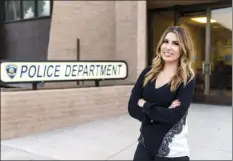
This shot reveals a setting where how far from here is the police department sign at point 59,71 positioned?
6.55 metres

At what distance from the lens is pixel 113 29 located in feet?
34.3

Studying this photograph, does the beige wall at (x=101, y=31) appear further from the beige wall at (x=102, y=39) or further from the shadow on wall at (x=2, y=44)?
the shadow on wall at (x=2, y=44)

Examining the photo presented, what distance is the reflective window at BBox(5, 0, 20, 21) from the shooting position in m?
13.0

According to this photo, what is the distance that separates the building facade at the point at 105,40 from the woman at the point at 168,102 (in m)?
4.93

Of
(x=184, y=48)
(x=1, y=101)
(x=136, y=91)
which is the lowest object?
(x=1, y=101)

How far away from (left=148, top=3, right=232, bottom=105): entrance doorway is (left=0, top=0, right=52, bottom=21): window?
15.0 ft

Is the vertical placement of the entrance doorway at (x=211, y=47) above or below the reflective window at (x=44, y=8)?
below

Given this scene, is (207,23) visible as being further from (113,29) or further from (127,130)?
(127,130)

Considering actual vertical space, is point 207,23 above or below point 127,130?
above

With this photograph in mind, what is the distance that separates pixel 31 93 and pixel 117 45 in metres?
4.18

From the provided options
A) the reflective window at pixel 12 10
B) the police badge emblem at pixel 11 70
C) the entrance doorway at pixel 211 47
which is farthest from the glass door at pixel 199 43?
the reflective window at pixel 12 10

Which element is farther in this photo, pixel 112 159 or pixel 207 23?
pixel 207 23

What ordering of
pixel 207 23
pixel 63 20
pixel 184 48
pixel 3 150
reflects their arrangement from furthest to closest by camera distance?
pixel 207 23, pixel 63 20, pixel 3 150, pixel 184 48

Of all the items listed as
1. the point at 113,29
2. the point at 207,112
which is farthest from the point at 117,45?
the point at 207,112
